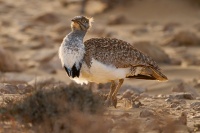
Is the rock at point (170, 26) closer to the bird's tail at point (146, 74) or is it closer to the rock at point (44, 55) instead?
the rock at point (44, 55)

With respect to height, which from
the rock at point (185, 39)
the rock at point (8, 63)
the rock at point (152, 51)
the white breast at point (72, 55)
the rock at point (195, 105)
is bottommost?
the rock at point (195, 105)

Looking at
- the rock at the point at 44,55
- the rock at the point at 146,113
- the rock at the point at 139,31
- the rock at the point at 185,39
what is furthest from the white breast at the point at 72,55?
the rock at the point at 139,31

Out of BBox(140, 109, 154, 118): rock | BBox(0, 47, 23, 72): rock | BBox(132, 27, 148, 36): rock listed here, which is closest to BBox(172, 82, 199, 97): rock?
BBox(140, 109, 154, 118): rock

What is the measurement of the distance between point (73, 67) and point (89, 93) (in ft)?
5.58

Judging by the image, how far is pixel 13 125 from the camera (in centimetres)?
790

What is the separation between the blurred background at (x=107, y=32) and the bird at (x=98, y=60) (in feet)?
9.13

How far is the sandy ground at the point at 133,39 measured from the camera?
10.9 metres

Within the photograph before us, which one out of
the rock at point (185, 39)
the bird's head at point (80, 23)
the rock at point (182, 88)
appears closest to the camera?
the bird's head at point (80, 23)

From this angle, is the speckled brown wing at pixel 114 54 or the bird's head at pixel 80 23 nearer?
the speckled brown wing at pixel 114 54

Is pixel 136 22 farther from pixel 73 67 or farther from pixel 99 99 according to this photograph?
pixel 99 99

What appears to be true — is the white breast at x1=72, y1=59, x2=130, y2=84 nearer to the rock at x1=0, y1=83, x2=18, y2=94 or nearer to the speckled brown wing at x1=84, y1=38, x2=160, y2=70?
the speckled brown wing at x1=84, y1=38, x2=160, y2=70

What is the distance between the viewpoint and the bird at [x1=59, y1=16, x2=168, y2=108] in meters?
10.1

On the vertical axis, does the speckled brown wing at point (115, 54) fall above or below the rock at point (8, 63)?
below

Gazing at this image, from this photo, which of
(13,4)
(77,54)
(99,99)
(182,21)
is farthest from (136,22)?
(99,99)
